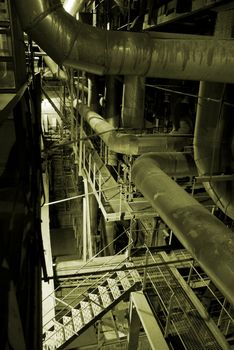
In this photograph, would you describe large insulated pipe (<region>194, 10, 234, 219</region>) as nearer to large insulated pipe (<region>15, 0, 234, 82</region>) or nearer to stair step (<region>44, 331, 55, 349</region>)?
large insulated pipe (<region>15, 0, 234, 82</region>)

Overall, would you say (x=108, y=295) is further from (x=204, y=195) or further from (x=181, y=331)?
(x=204, y=195)

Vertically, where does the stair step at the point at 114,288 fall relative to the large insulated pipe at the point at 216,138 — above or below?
below

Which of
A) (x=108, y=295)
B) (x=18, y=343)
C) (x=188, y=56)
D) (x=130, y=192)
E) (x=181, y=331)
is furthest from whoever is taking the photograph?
(x=130, y=192)

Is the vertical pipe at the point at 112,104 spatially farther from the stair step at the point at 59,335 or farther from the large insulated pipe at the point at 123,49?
the large insulated pipe at the point at 123,49

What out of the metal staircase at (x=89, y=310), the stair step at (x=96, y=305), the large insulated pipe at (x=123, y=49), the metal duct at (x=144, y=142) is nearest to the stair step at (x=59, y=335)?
the metal staircase at (x=89, y=310)

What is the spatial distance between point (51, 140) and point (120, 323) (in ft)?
20.7

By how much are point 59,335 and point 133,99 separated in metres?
3.83

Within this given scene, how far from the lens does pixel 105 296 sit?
4.81 metres

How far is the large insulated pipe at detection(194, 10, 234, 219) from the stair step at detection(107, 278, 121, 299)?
7.30ft

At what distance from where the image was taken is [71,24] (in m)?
2.15

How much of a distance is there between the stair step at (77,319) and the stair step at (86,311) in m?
0.08

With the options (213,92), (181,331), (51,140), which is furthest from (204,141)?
(51,140)

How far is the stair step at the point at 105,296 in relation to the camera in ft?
15.3

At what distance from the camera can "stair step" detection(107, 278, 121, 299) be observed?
4.66 meters
